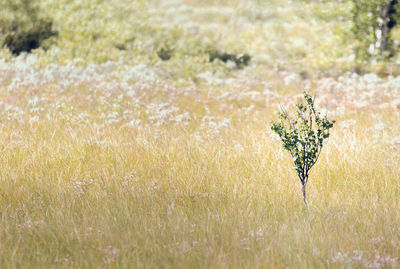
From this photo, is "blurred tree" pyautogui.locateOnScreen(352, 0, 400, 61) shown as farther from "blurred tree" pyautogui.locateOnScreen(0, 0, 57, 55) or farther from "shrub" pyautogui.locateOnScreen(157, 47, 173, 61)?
"blurred tree" pyautogui.locateOnScreen(0, 0, 57, 55)

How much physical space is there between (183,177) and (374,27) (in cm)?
938

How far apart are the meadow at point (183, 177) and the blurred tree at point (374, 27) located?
1778mm

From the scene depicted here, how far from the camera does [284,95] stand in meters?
10.1

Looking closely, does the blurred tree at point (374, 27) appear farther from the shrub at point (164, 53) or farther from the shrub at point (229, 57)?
the shrub at point (164, 53)

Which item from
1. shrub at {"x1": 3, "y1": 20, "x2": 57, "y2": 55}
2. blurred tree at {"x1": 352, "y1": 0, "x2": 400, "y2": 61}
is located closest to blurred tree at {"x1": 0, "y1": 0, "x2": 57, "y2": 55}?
shrub at {"x1": 3, "y1": 20, "x2": 57, "y2": 55}

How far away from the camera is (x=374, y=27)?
39.3 feet

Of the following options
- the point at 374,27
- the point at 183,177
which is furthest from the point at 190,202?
the point at 374,27

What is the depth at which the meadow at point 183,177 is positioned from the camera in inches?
130

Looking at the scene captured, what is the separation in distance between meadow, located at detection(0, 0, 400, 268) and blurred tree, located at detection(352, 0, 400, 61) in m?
1.78

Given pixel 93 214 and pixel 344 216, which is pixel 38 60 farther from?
pixel 344 216

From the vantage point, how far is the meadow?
330 cm

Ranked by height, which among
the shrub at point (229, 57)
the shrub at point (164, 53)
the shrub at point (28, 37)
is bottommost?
the shrub at point (229, 57)

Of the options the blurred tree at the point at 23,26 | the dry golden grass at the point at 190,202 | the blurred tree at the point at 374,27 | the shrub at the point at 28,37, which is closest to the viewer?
the dry golden grass at the point at 190,202

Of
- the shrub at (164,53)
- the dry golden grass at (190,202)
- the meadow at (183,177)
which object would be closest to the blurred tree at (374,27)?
the meadow at (183,177)
